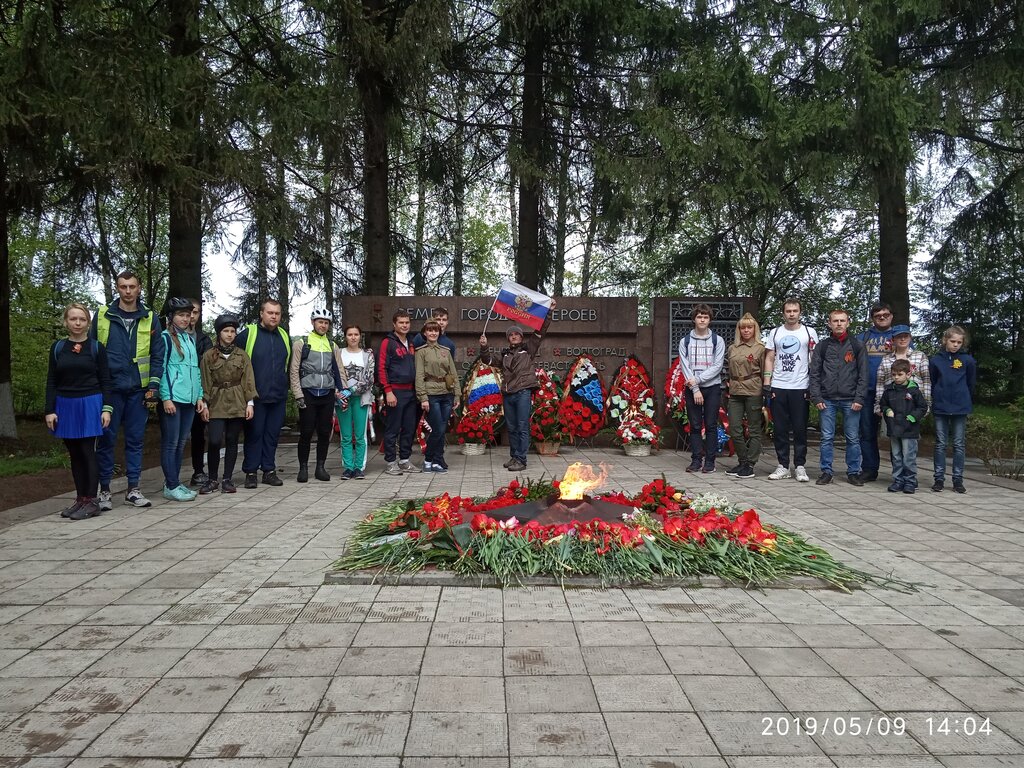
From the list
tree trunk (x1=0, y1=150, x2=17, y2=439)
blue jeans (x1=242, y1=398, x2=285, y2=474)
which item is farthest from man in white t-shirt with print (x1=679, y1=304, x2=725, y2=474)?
tree trunk (x1=0, y1=150, x2=17, y2=439)

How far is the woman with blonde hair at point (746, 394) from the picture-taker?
8602mm

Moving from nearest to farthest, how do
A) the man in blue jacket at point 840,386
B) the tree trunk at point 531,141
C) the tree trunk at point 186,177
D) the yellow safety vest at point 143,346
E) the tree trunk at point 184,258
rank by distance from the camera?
the yellow safety vest at point 143,346 < the man in blue jacket at point 840,386 < the tree trunk at point 186,177 < the tree trunk at point 184,258 < the tree trunk at point 531,141

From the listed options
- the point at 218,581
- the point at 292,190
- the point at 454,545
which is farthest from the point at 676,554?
the point at 292,190

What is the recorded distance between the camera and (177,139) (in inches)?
355

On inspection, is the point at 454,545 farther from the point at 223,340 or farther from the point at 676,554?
the point at 223,340

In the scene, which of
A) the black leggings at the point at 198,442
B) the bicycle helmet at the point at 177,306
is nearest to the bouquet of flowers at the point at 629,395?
the black leggings at the point at 198,442

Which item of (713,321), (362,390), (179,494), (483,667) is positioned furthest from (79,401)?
(713,321)

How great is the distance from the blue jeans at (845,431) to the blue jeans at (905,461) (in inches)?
18.1

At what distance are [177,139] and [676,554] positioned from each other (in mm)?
7790

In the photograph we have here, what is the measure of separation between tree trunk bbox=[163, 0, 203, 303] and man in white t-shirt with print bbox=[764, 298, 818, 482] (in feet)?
23.4

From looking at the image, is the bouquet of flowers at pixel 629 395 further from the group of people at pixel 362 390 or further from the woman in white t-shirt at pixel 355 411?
the woman in white t-shirt at pixel 355 411

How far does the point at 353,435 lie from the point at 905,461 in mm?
5906

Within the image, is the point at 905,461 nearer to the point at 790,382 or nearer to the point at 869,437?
the point at 869,437

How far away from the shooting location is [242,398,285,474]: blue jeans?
7.84m
